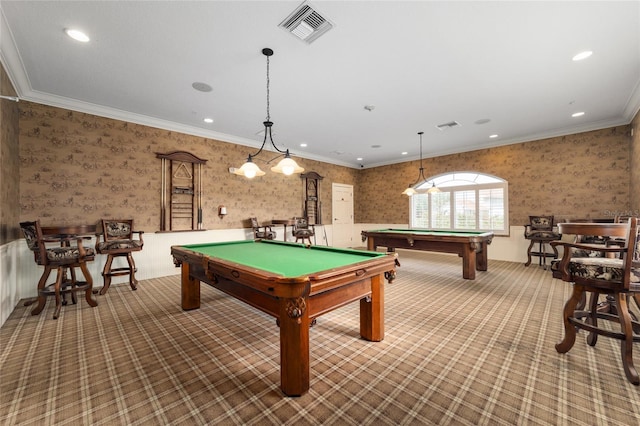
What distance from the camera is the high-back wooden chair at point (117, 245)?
13.2 feet

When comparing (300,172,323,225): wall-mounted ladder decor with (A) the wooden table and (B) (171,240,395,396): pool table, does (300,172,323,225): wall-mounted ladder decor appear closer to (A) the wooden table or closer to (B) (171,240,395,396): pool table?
(B) (171,240,395,396): pool table

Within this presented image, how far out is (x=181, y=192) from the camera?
538 centimetres

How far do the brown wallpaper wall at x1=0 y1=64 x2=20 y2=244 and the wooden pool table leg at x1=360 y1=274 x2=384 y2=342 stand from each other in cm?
409

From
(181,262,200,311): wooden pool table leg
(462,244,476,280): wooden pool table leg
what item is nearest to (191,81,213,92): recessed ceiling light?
(181,262,200,311): wooden pool table leg

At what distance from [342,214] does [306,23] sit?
684 centimetres

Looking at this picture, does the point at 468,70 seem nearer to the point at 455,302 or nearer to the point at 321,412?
the point at 455,302

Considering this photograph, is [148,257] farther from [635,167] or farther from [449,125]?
[635,167]

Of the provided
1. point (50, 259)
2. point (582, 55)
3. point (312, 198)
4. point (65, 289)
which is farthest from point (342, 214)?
point (50, 259)

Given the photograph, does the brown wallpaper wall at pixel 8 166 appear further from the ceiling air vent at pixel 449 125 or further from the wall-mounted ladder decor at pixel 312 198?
the ceiling air vent at pixel 449 125

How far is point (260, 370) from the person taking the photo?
6.76 ft

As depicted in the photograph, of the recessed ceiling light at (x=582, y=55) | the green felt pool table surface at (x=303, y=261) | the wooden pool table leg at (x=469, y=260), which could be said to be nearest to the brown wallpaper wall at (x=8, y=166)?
the green felt pool table surface at (x=303, y=261)

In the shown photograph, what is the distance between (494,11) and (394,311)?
3.21 m

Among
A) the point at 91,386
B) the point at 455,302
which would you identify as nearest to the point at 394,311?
the point at 455,302

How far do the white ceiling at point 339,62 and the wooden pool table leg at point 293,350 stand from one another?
254 cm
